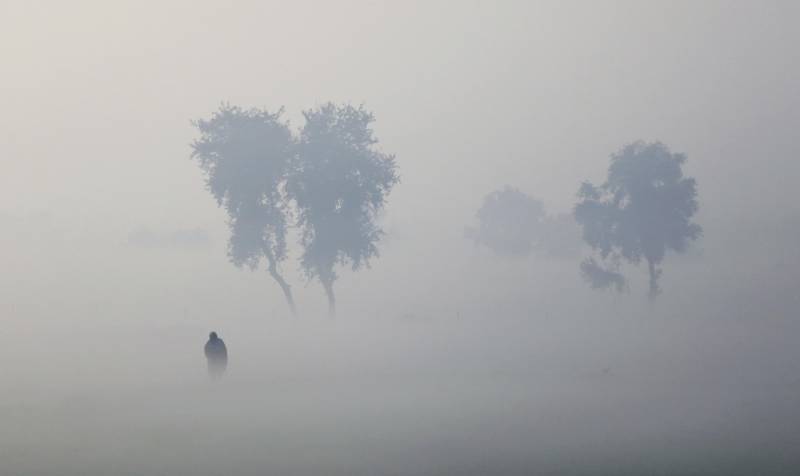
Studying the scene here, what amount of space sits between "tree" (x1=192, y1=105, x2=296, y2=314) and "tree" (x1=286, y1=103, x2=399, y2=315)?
64.0 inches

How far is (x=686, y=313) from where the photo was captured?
247 ft

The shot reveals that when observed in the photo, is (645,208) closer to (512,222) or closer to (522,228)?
(522,228)

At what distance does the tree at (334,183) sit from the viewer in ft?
227

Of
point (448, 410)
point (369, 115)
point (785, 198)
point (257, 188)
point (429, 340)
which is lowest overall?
point (448, 410)

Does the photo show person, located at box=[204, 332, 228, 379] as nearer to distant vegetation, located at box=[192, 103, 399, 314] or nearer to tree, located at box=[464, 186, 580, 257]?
distant vegetation, located at box=[192, 103, 399, 314]

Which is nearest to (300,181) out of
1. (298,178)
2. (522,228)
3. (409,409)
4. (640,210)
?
(298,178)

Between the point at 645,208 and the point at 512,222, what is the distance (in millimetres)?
49237

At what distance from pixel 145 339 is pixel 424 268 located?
65.8 metres

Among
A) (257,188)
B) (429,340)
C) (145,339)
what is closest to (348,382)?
(429,340)

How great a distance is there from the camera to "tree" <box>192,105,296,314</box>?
68.7m

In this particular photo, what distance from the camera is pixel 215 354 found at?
3769cm

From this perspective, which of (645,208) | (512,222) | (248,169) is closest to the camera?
(248,169)

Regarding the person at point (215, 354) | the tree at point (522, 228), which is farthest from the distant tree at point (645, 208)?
the person at point (215, 354)

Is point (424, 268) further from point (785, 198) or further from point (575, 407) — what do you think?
point (785, 198)
